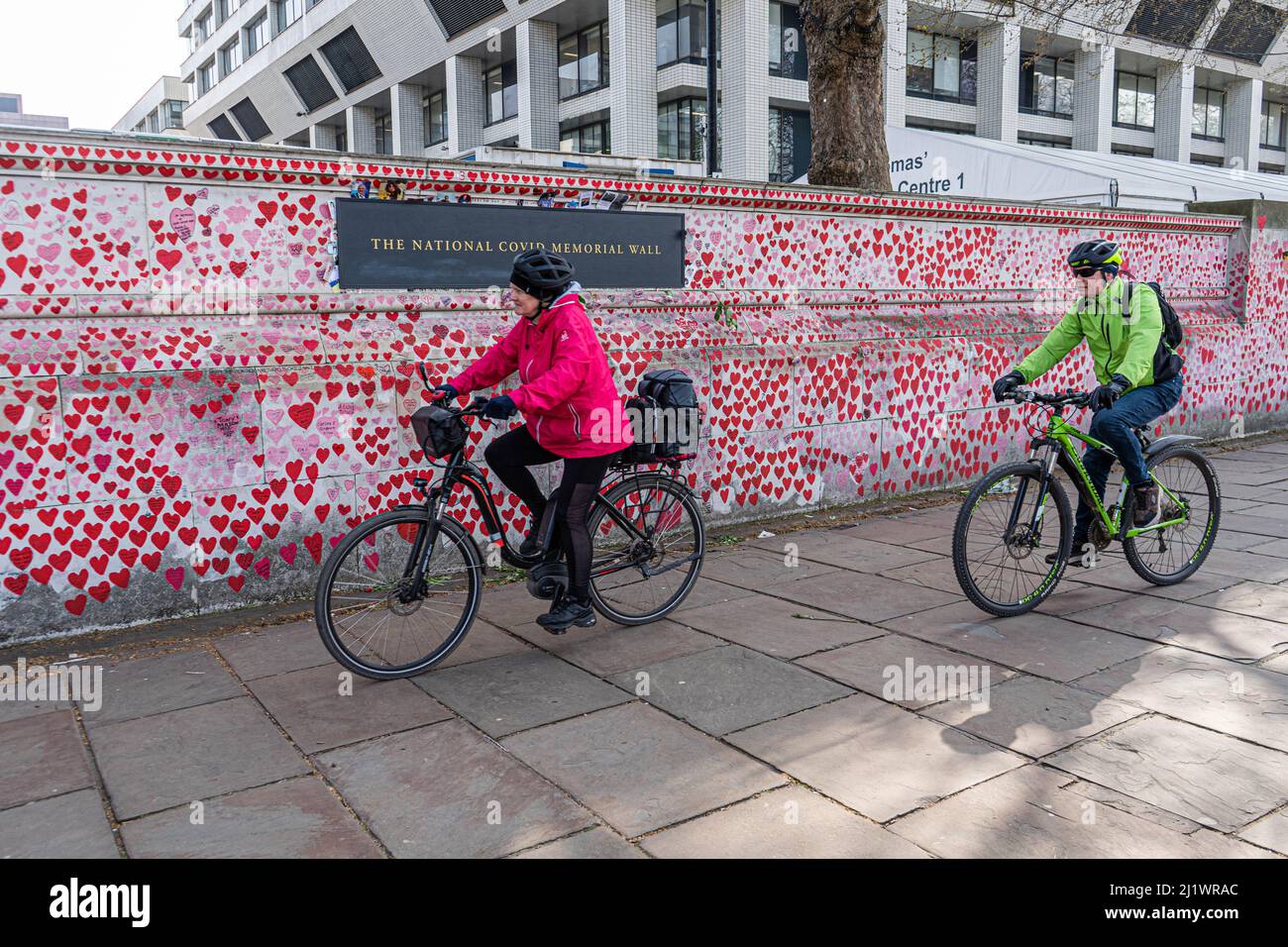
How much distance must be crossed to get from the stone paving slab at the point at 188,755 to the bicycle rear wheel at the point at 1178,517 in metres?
4.50

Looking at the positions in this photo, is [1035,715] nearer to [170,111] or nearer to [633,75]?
[633,75]

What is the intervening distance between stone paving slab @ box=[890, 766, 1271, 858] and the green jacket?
8.77ft

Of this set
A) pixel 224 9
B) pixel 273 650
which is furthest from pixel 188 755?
pixel 224 9

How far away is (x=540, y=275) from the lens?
15.1 ft

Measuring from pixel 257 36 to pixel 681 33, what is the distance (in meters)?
28.4

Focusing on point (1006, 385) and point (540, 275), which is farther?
point (1006, 385)

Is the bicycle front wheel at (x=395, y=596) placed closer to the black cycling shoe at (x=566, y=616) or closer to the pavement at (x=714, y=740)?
the pavement at (x=714, y=740)

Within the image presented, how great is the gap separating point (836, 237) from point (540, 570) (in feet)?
14.7

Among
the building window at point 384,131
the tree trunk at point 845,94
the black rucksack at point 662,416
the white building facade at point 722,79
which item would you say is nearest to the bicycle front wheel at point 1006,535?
the black rucksack at point 662,416

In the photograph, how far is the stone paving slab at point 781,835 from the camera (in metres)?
3.04

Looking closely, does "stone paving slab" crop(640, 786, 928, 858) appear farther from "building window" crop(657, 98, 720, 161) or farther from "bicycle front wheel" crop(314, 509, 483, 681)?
"building window" crop(657, 98, 720, 161)

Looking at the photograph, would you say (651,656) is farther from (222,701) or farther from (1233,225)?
(1233,225)

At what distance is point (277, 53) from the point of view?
1674 inches

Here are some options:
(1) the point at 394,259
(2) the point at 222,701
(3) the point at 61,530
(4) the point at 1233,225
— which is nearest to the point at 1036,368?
(1) the point at 394,259
